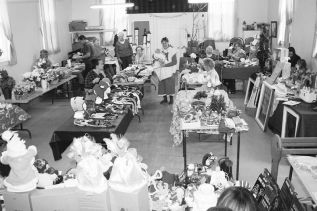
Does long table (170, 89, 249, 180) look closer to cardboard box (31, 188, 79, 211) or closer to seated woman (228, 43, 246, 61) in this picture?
cardboard box (31, 188, 79, 211)

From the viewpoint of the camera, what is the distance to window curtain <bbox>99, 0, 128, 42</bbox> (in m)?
11.8

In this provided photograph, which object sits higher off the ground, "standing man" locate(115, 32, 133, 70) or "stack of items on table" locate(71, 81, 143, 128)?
"standing man" locate(115, 32, 133, 70)

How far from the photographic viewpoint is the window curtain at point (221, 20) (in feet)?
37.0

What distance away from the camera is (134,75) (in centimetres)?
748

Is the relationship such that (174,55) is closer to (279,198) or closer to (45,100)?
(45,100)

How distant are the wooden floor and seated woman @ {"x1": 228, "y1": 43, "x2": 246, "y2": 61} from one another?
1418 millimetres

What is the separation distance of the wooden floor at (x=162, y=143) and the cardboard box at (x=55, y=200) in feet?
5.15

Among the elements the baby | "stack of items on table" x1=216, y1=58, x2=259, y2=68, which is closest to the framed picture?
"stack of items on table" x1=216, y1=58, x2=259, y2=68

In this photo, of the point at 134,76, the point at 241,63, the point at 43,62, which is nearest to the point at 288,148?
the point at 134,76

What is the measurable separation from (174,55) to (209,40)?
384 centimetres

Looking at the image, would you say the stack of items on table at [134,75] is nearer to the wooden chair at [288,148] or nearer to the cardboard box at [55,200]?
the wooden chair at [288,148]

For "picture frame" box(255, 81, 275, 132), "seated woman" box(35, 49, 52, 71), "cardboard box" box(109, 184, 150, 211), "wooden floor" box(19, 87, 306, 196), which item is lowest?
"wooden floor" box(19, 87, 306, 196)

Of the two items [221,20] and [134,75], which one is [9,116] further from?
[221,20]

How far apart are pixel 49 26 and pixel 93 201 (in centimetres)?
869
